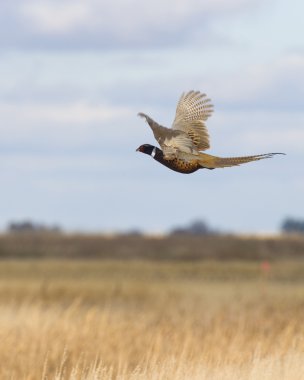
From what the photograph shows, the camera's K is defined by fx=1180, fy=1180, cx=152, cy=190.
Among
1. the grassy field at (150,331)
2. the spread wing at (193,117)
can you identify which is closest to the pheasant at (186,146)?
the spread wing at (193,117)

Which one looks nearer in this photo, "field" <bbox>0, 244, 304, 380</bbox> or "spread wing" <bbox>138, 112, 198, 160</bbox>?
"spread wing" <bbox>138, 112, 198, 160</bbox>

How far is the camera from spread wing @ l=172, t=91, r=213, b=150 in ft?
28.5

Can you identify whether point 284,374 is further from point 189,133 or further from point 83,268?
point 83,268

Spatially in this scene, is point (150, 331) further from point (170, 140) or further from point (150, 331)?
point (170, 140)

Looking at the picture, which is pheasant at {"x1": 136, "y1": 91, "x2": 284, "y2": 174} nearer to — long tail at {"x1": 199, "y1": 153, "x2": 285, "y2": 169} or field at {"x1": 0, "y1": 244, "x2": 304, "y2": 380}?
long tail at {"x1": 199, "y1": 153, "x2": 285, "y2": 169}

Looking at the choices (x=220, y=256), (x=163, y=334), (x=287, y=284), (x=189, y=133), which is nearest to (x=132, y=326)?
(x=163, y=334)

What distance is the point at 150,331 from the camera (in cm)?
1894

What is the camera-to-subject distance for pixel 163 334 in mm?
17844

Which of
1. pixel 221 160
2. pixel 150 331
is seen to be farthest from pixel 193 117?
pixel 150 331

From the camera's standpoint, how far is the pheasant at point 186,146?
795 centimetres

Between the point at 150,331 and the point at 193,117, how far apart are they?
10.2 meters

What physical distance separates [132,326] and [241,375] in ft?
20.5

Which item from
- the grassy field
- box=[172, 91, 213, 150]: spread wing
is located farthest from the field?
box=[172, 91, 213, 150]: spread wing

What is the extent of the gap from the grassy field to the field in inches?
0.9
